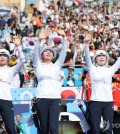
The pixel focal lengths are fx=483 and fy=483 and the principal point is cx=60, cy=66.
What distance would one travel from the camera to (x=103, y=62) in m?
8.92

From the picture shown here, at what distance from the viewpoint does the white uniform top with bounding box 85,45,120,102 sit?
28.6 ft

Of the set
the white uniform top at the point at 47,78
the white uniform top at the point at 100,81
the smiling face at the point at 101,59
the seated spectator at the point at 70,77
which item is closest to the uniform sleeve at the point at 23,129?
the white uniform top at the point at 47,78

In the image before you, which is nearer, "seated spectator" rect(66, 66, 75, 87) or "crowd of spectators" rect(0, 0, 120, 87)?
"seated spectator" rect(66, 66, 75, 87)

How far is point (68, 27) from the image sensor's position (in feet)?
66.9

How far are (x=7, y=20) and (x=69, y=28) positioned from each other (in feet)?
8.52

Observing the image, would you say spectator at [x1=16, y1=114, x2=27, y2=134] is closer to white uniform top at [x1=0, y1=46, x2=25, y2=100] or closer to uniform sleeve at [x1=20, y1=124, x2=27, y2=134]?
uniform sleeve at [x1=20, y1=124, x2=27, y2=134]

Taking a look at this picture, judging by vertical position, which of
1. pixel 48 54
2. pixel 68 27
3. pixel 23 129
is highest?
pixel 68 27

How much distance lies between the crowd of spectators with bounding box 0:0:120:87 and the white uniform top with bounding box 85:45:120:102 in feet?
18.5

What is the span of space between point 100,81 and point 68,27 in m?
11.8

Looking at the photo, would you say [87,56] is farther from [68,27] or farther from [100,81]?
[68,27]

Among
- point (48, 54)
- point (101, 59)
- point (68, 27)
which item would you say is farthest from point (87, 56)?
point (68, 27)


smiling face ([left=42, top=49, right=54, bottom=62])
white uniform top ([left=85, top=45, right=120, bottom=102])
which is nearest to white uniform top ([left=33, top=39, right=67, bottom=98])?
smiling face ([left=42, top=49, right=54, bottom=62])

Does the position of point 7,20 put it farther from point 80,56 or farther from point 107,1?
point 107,1

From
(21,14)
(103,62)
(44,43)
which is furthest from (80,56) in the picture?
(103,62)
